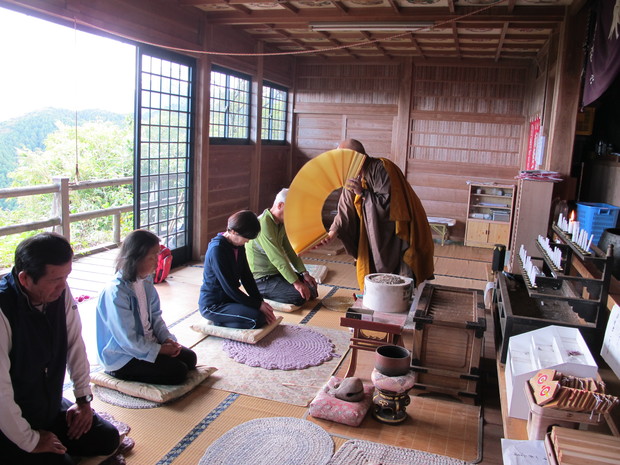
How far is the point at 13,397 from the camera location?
76.4 inches

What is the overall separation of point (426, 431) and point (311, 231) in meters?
1.56

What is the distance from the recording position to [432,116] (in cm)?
840

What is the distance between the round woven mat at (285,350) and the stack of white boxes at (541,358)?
146cm

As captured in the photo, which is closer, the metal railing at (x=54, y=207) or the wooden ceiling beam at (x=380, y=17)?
the metal railing at (x=54, y=207)

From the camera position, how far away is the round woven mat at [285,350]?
11.2 ft

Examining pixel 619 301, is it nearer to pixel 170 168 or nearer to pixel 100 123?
pixel 170 168

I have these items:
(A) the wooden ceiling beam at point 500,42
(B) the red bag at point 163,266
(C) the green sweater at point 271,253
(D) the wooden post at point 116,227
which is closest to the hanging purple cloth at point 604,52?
(A) the wooden ceiling beam at point 500,42

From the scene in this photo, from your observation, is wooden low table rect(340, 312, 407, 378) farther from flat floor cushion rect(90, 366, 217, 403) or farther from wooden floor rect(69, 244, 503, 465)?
flat floor cushion rect(90, 366, 217, 403)

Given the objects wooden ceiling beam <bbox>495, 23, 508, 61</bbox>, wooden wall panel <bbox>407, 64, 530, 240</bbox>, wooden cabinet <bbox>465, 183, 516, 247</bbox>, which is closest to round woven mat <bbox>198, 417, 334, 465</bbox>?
wooden ceiling beam <bbox>495, 23, 508, 61</bbox>

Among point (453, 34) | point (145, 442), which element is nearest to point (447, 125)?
point (453, 34)

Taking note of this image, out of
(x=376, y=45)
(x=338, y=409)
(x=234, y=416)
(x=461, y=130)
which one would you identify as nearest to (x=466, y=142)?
(x=461, y=130)

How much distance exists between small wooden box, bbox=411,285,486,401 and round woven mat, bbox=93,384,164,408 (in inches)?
57.7

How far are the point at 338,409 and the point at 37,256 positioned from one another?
1.60 meters

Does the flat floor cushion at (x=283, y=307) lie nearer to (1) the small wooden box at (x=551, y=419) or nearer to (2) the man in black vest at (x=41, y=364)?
(2) the man in black vest at (x=41, y=364)
